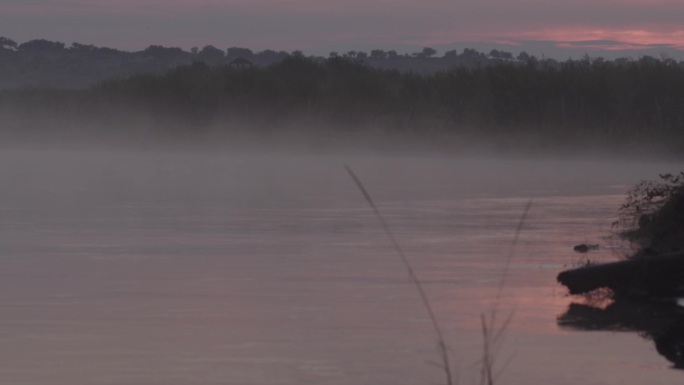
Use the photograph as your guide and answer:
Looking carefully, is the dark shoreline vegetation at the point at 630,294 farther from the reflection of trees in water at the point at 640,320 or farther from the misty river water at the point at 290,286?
the misty river water at the point at 290,286

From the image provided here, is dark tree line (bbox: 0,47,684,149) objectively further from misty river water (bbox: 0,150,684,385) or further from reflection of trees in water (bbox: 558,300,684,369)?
reflection of trees in water (bbox: 558,300,684,369)

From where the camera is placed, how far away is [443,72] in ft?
194

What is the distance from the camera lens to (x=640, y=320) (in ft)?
43.0

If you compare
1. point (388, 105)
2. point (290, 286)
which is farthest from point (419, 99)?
point (290, 286)

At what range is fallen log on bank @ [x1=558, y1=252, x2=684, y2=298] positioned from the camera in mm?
13820

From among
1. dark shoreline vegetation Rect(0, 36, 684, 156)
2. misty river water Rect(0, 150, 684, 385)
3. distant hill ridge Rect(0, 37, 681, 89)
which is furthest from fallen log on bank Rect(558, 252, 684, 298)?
distant hill ridge Rect(0, 37, 681, 89)

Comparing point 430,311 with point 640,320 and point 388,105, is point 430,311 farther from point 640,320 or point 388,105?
Result: point 388,105

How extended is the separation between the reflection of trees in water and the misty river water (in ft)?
0.56

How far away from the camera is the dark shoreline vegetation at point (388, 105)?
49250mm

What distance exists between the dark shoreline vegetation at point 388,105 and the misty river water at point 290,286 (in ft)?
52.5

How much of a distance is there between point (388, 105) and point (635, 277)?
42.7 m

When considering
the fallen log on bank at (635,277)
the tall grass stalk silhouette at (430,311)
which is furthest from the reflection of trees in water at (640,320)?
the tall grass stalk silhouette at (430,311)

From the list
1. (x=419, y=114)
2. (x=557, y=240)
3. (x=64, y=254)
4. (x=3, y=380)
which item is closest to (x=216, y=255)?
(x=64, y=254)

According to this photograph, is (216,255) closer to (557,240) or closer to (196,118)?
(557,240)
